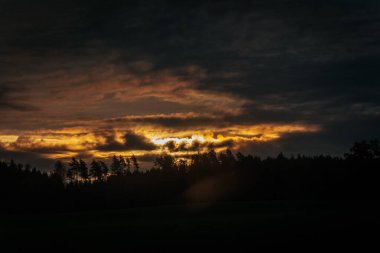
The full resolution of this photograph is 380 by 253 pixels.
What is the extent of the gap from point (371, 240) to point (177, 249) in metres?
19.5

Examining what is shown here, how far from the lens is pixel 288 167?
168m

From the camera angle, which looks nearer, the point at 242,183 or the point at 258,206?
the point at 258,206

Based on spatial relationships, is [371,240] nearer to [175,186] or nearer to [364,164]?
[364,164]

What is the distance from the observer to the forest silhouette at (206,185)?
414 ft

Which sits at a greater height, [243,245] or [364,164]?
[364,164]

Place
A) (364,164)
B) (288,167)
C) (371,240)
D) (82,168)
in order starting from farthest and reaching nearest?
1. (82,168)
2. (288,167)
3. (364,164)
4. (371,240)

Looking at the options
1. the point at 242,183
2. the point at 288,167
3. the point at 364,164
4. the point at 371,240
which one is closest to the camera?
the point at 371,240

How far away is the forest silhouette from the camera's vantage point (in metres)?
126

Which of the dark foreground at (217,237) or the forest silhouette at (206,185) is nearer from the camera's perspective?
the dark foreground at (217,237)

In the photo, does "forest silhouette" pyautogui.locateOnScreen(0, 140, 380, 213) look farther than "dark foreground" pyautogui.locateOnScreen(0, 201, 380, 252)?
Yes

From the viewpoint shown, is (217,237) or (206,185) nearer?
(217,237)

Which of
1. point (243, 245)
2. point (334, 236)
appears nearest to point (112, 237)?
point (243, 245)

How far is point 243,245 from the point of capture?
4259 cm

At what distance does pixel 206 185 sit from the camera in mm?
161500
